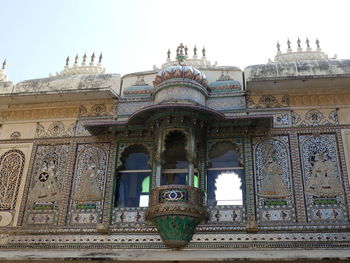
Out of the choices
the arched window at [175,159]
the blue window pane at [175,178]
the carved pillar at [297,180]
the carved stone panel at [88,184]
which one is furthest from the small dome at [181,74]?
the carved pillar at [297,180]

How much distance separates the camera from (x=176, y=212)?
8.30m

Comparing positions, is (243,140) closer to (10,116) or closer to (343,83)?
(343,83)

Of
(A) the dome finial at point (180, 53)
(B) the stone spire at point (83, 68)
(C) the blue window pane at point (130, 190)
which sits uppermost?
(B) the stone spire at point (83, 68)

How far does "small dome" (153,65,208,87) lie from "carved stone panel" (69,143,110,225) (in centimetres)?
197

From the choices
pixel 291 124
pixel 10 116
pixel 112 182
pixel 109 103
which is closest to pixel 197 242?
pixel 112 182

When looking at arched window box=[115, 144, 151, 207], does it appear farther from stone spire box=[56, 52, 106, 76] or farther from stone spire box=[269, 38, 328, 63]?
stone spire box=[269, 38, 328, 63]

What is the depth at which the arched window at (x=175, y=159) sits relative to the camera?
9.37m

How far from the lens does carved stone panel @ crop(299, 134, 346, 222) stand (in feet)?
28.2

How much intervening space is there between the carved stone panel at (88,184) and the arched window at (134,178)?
40 centimetres

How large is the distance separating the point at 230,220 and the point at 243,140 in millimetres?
1762

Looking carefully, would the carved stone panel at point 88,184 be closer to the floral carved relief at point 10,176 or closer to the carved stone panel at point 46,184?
the carved stone panel at point 46,184

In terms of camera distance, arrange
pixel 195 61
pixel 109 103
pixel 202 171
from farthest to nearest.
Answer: pixel 195 61, pixel 109 103, pixel 202 171

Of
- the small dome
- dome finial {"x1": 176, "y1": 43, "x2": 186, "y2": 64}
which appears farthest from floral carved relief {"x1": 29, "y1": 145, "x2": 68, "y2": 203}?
dome finial {"x1": 176, "y1": 43, "x2": 186, "y2": 64}

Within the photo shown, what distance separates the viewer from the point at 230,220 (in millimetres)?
8719
